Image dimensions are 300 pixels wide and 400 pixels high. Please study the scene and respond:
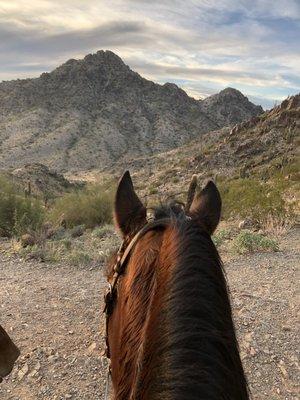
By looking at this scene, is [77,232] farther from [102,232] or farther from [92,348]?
[92,348]

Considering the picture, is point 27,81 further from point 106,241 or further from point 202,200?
point 202,200

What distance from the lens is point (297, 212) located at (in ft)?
43.8

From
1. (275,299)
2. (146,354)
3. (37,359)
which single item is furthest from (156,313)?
(275,299)

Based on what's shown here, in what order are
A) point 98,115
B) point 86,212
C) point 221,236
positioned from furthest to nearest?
point 98,115 < point 86,212 < point 221,236

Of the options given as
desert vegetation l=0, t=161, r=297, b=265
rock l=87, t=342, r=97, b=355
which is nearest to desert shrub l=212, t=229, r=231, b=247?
desert vegetation l=0, t=161, r=297, b=265

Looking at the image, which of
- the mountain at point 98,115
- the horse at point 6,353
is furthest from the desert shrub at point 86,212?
the mountain at point 98,115

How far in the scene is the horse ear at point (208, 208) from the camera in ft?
7.33

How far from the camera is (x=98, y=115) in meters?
78.4

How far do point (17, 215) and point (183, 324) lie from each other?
492 inches

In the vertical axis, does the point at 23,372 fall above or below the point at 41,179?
above

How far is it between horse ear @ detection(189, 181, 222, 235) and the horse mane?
0.93 feet

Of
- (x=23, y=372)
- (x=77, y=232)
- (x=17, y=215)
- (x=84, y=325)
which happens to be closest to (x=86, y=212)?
(x=77, y=232)

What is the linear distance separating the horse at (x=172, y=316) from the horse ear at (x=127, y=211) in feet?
0.17

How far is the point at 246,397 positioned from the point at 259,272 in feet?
25.0
